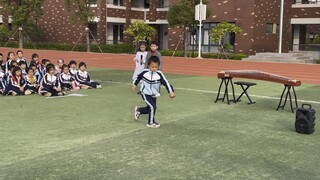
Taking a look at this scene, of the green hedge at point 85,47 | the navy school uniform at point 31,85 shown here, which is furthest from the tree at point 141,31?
the navy school uniform at point 31,85

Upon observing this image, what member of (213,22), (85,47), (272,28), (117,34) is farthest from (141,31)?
(272,28)

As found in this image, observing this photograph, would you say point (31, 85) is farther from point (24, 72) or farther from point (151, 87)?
point (151, 87)

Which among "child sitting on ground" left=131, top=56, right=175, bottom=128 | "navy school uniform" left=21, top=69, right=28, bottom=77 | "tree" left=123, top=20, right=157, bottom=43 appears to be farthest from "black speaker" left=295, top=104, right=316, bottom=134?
"tree" left=123, top=20, right=157, bottom=43

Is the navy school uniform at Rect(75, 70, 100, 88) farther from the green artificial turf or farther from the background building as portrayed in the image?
the background building

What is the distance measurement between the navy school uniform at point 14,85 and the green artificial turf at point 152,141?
0.81 meters

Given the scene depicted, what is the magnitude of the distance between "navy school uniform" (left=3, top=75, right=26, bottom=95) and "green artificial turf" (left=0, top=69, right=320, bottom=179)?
0.81 meters

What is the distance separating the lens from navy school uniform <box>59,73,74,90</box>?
482 inches

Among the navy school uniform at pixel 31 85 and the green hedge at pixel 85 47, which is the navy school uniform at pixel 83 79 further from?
the green hedge at pixel 85 47

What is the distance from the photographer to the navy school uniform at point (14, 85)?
1130 cm

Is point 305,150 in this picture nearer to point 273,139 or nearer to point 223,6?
point 273,139

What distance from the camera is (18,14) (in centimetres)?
3719

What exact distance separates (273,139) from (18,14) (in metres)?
34.5

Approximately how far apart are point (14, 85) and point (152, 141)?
6299 mm

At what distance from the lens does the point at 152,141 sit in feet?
21.1
